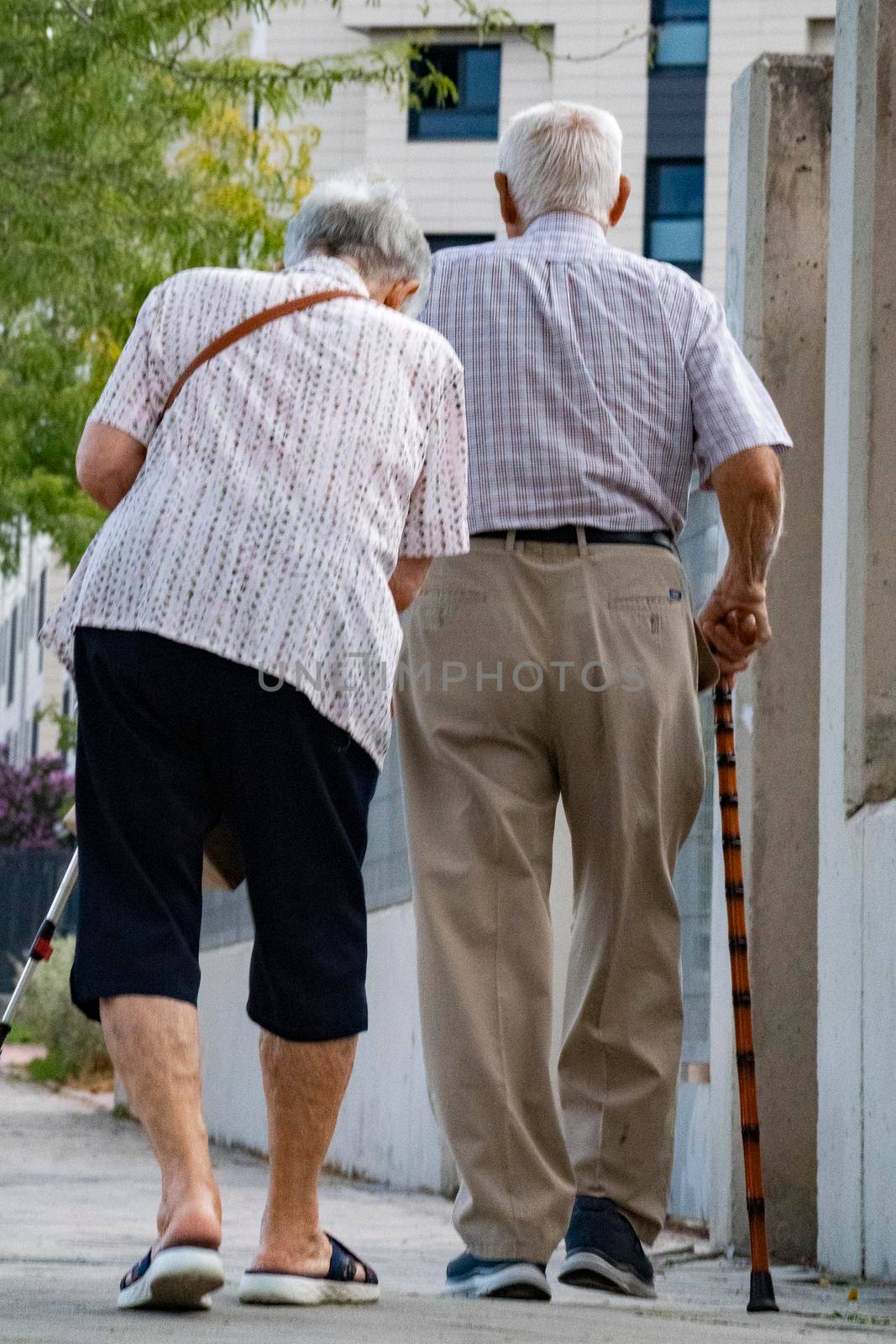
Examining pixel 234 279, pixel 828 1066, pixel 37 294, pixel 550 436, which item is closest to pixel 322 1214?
pixel 828 1066

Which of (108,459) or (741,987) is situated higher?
(108,459)

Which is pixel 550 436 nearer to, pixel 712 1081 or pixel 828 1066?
pixel 828 1066

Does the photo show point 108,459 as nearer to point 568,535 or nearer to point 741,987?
point 568,535

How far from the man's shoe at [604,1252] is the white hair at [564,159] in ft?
6.34

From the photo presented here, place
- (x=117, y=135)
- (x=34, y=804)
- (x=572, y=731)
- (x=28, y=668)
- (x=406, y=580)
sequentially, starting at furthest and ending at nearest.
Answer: (x=28, y=668) < (x=34, y=804) < (x=117, y=135) < (x=572, y=731) < (x=406, y=580)

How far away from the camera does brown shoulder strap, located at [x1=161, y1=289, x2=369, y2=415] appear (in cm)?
376

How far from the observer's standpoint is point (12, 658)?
55188 millimetres

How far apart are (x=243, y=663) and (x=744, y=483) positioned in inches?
46.6

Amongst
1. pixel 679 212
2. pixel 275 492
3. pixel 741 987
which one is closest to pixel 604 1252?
pixel 741 987

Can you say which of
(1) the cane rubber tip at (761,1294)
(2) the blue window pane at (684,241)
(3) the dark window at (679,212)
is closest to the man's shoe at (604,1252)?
(1) the cane rubber tip at (761,1294)

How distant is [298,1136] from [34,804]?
3489 centimetres

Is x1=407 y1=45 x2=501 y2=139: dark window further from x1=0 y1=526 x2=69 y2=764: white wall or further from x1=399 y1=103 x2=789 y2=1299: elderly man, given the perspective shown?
x1=399 y1=103 x2=789 y2=1299: elderly man

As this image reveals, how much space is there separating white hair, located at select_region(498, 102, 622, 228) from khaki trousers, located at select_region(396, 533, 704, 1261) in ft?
2.47

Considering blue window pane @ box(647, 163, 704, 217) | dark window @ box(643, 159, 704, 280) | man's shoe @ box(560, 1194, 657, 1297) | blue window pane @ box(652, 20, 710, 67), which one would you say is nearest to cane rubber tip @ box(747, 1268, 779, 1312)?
man's shoe @ box(560, 1194, 657, 1297)
